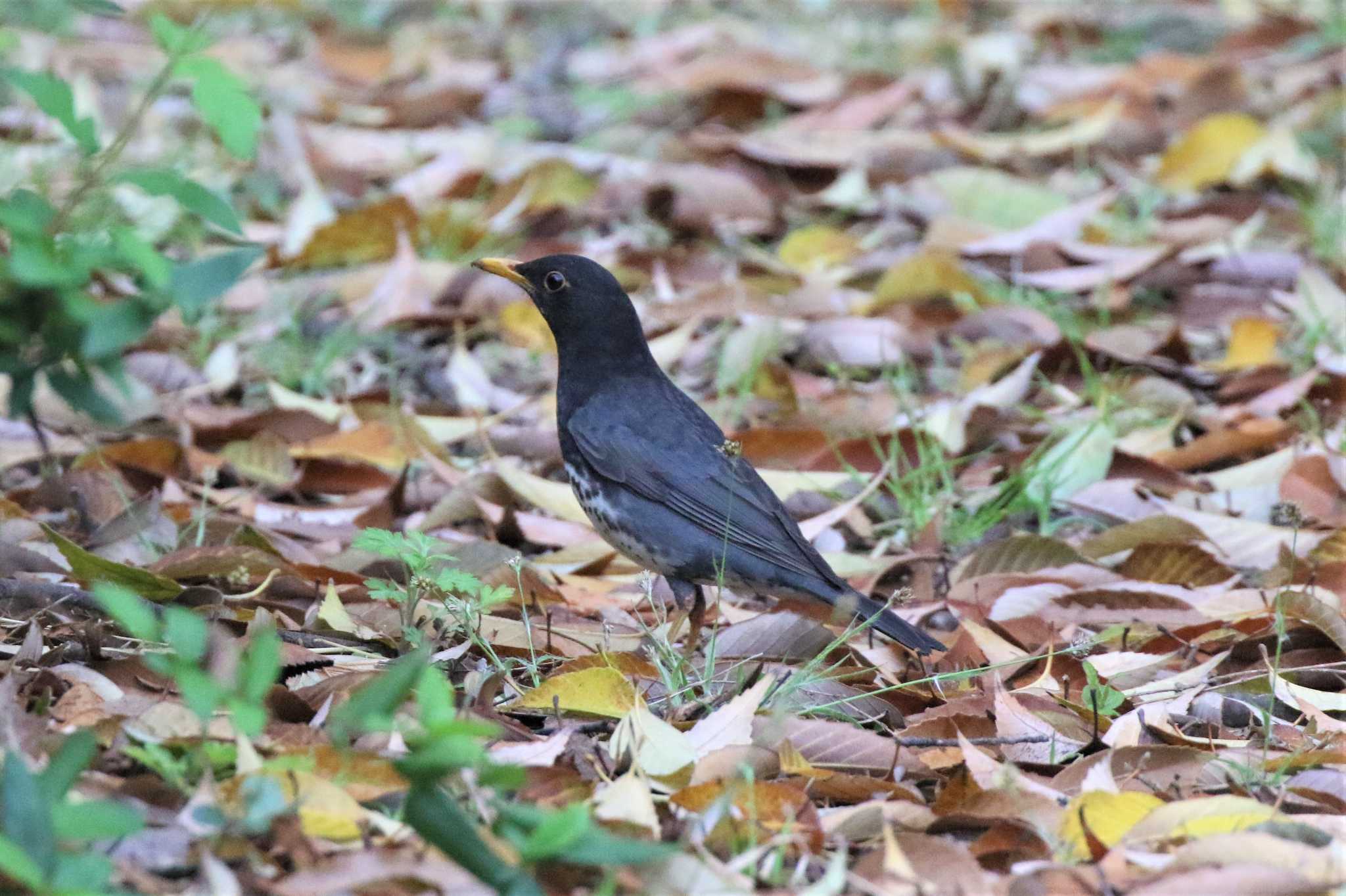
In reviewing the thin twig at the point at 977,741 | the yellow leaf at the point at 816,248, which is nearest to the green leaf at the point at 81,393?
the thin twig at the point at 977,741

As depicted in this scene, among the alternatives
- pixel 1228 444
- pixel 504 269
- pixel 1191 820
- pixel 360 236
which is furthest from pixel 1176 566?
pixel 360 236

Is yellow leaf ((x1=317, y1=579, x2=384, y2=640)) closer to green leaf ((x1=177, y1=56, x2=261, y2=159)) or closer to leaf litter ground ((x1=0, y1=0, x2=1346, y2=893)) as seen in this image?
leaf litter ground ((x1=0, y1=0, x2=1346, y2=893))

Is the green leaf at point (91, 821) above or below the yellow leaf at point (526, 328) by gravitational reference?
above

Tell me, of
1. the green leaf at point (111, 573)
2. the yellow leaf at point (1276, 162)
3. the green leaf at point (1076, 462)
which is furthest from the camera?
the yellow leaf at point (1276, 162)

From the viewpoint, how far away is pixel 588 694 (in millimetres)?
3633

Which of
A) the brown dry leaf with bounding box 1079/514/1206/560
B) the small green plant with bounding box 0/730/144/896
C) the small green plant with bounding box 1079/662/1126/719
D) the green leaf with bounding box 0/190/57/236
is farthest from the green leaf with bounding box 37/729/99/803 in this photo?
the brown dry leaf with bounding box 1079/514/1206/560

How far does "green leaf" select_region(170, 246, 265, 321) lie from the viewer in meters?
2.73

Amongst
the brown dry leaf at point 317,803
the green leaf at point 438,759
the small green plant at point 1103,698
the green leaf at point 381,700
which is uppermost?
the green leaf at point 381,700

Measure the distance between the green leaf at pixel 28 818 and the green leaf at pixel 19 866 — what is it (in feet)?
0.10

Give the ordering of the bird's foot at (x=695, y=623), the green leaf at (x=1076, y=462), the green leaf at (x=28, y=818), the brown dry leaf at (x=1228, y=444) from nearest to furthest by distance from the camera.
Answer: the green leaf at (x=28, y=818)
the bird's foot at (x=695, y=623)
the green leaf at (x=1076, y=462)
the brown dry leaf at (x=1228, y=444)

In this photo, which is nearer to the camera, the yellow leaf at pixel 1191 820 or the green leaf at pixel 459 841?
the green leaf at pixel 459 841

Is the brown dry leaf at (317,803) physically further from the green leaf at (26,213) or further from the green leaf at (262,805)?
the green leaf at (26,213)

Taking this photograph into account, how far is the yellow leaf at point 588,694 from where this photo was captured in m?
3.61

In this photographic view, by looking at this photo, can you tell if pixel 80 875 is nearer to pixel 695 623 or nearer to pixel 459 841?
pixel 459 841
